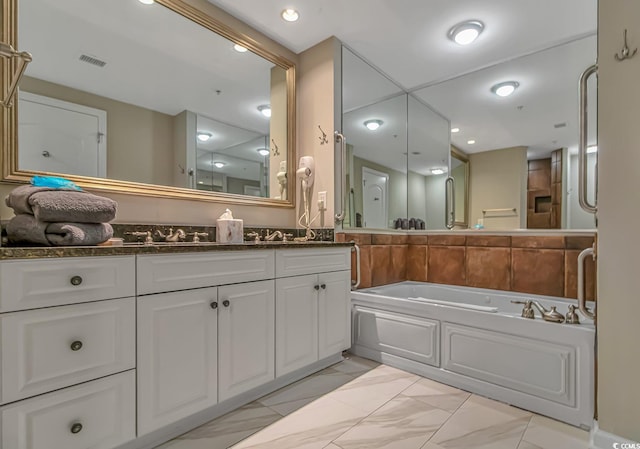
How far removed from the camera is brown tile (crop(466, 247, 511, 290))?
266 cm

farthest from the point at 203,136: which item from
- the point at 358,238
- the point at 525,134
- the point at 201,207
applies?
the point at 525,134

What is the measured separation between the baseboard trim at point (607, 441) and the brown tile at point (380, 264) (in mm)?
1682

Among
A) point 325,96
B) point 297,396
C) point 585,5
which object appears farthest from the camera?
point 325,96

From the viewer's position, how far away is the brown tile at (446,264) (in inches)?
115

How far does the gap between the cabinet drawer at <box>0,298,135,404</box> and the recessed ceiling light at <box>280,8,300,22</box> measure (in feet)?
6.81

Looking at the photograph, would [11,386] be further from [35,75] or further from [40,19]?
[40,19]

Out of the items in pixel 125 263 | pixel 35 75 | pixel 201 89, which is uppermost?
pixel 201 89

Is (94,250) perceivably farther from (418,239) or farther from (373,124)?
(418,239)

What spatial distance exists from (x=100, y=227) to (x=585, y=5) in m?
3.13

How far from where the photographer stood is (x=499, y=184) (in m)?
3.11

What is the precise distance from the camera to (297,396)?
1842 millimetres

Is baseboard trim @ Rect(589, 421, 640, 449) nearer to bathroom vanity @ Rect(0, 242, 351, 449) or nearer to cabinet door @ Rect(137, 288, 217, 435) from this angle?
bathroom vanity @ Rect(0, 242, 351, 449)

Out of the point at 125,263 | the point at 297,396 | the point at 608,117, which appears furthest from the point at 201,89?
the point at 608,117

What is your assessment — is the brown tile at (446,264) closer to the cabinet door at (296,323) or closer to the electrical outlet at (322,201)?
the electrical outlet at (322,201)
